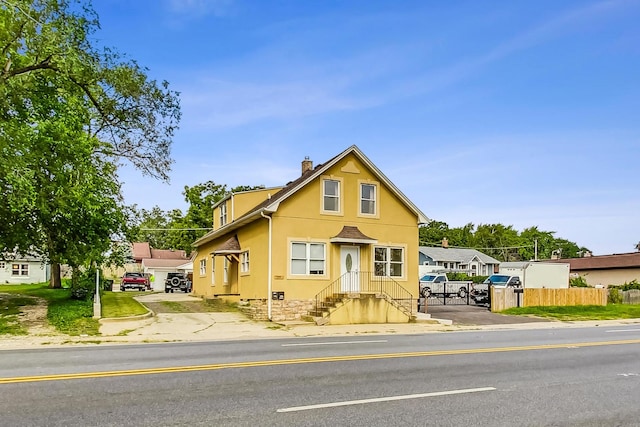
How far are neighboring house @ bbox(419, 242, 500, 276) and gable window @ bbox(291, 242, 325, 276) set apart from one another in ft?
151

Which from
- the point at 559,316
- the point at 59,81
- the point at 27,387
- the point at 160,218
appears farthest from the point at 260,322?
the point at 160,218

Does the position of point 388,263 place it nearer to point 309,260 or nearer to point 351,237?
point 351,237

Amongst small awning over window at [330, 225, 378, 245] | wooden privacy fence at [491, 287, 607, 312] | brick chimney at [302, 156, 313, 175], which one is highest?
brick chimney at [302, 156, 313, 175]

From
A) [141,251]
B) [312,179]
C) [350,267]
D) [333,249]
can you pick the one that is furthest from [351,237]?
[141,251]

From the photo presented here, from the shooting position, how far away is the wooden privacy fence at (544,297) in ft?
102

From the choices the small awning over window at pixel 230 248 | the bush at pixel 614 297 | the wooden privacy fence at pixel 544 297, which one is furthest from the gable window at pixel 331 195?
the bush at pixel 614 297

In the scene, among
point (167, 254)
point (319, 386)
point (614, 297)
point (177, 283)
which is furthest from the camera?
point (167, 254)

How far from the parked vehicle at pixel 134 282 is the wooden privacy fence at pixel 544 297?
34.7 metres

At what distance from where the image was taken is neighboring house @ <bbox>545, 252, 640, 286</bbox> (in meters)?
52.9

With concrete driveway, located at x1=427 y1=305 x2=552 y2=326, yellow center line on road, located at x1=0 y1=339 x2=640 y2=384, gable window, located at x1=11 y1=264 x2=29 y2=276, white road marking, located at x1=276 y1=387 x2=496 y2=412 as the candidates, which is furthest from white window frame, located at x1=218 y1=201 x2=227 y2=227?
gable window, located at x1=11 y1=264 x2=29 y2=276

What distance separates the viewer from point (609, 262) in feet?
185

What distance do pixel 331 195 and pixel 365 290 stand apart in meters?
4.55

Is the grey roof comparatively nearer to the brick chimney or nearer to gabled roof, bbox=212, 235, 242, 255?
the brick chimney

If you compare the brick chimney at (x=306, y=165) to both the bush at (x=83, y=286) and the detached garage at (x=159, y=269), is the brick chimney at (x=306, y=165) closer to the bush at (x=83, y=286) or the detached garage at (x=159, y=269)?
the bush at (x=83, y=286)
